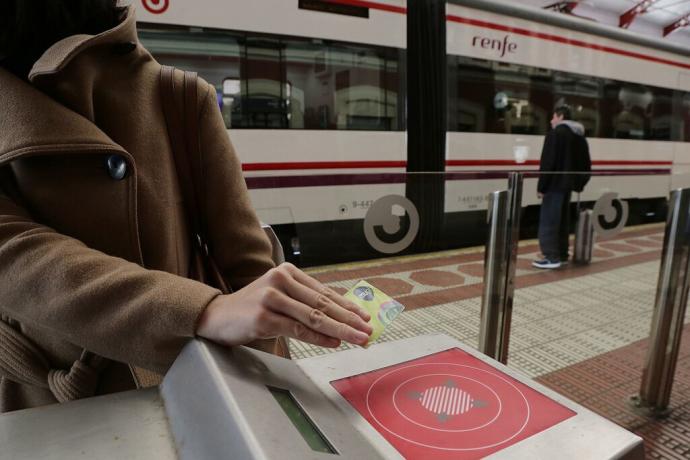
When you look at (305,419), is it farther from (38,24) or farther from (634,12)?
(634,12)

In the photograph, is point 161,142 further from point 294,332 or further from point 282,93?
point 282,93

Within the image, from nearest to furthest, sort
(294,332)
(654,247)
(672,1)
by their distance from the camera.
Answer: (294,332) → (654,247) → (672,1)

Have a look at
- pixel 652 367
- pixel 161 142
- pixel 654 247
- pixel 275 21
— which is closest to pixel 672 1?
pixel 654 247

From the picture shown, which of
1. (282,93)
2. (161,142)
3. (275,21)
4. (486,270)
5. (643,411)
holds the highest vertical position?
(275,21)

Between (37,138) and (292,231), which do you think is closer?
(37,138)

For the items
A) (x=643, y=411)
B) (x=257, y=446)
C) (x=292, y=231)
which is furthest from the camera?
(x=292, y=231)

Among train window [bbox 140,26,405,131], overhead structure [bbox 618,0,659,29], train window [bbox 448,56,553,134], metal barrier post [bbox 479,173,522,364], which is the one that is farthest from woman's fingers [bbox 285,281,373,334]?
overhead structure [bbox 618,0,659,29]

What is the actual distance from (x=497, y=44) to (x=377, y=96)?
1479mm

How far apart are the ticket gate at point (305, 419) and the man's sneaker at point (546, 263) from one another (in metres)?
3.46

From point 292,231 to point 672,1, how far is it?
10.7 meters

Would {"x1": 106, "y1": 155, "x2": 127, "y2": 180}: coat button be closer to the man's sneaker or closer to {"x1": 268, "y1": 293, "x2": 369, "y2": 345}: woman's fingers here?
{"x1": 268, "y1": 293, "x2": 369, "y2": 345}: woman's fingers

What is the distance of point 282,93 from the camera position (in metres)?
3.67

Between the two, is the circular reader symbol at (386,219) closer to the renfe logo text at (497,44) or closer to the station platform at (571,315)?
the station platform at (571,315)

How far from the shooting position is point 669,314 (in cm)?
209
